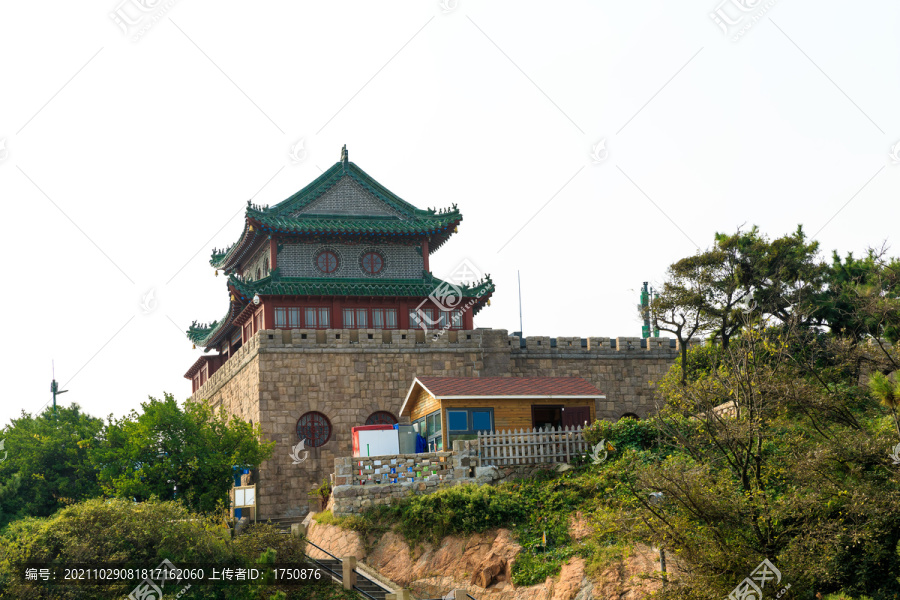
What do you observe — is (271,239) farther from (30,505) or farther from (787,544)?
(787,544)

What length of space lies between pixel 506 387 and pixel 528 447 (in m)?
2.69

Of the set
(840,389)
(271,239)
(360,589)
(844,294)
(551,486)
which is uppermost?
(271,239)

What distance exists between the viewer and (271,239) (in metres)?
39.6

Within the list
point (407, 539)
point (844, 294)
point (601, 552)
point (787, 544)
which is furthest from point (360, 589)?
point (844, 294)

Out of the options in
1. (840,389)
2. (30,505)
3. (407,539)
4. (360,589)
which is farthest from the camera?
(30,505)

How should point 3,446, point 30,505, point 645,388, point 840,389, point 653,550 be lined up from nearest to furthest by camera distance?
point 653,550, point 840,389, point 30,505, point 3,446, point 645,388

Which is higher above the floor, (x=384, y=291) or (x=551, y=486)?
(x=384, y=291)

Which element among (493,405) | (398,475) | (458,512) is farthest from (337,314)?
(458,512)

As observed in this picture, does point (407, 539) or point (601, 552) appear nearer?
point (601, 552)

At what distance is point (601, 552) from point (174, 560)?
9552mm

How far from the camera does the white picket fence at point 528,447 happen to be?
28.0 metres

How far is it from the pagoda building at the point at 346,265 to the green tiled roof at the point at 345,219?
0.13 ft

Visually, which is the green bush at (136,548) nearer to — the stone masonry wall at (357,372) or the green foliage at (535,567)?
the green foliage at (535,567)

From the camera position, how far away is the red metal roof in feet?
96.9
